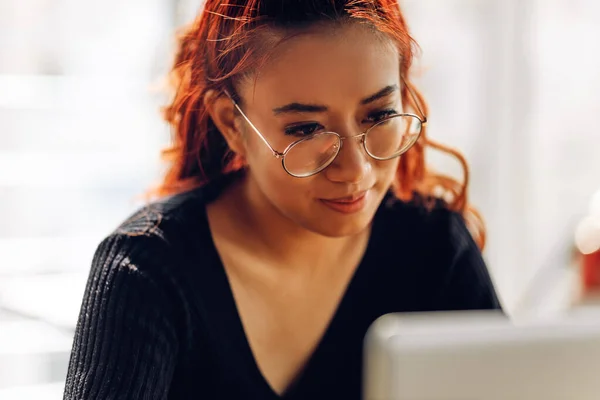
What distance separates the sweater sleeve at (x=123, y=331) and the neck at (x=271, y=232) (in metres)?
0.20

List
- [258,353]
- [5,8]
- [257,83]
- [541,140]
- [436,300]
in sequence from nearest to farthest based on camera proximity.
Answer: [257,83] → [258,353] → [436,300] → [5,8] → [541,140]

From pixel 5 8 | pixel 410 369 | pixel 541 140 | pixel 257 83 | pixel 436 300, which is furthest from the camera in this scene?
pixel 541 140

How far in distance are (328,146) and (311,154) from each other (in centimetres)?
3

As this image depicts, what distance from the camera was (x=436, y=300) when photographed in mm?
1364

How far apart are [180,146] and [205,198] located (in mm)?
89

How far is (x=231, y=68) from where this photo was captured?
110 centimetres

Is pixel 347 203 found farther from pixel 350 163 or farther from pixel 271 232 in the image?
pixel 271 232

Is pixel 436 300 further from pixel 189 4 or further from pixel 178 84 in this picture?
pixel 189 4

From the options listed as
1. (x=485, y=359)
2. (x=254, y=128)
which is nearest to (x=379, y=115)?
(x=254, y=128)

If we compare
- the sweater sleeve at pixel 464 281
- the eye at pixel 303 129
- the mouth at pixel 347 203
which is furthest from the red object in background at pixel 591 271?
the eye at pixel 303 129

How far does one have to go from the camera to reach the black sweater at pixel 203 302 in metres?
1.05

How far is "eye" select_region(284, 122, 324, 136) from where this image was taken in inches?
41.7

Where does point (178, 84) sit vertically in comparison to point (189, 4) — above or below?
above

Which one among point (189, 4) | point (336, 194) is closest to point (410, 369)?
point (336, 194)
